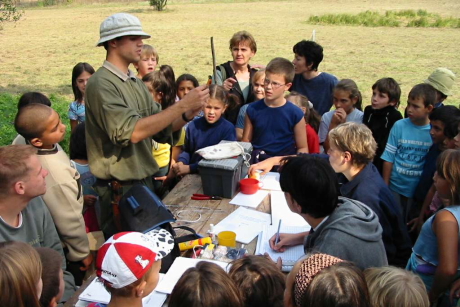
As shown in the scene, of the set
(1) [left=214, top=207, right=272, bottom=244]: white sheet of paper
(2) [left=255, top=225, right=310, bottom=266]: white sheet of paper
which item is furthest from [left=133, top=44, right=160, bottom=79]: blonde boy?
(2) [left=255, top=225, right=310, bottom=266]: white sheet of paper

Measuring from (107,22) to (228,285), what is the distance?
2.22 m

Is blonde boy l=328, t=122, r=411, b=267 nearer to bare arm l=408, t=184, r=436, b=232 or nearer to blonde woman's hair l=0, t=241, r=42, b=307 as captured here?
bare arm l=408, t=184, r=436, b=232

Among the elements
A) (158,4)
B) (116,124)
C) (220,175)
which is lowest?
(220,175)

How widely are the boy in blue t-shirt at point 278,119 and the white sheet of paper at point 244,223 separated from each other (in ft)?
3.71

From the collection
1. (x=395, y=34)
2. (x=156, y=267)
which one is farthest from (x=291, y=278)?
(x=395, y=34)

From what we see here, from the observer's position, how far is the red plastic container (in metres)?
3.60

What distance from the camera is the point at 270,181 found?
12.8ft

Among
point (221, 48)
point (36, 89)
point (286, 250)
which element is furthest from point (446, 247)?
point (221, 48)

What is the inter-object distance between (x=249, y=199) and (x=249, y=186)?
13cm

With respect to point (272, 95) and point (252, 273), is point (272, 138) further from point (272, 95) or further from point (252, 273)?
point (252, 273)

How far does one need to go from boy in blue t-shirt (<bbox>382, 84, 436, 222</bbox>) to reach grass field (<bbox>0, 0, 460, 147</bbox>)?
5.87 meters

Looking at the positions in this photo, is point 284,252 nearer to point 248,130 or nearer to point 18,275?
point 18,275

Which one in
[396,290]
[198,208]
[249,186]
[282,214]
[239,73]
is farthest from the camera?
→ [239,73]

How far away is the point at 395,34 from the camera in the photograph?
22.9 m
